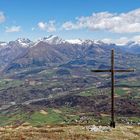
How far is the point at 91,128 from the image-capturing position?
50719mm

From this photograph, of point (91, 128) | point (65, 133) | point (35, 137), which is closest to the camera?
point (35, 137)

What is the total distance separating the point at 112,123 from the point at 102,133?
21.8ft

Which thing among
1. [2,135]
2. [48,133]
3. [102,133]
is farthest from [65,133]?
[2,135]

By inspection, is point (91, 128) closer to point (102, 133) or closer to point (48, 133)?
point (102, 133)

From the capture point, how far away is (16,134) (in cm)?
4406

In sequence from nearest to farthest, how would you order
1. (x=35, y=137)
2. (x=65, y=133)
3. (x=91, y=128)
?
(x=35, y=137), (x=65, y=133), (x=91, y=128)

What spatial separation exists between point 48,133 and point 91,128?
7674 millimetres

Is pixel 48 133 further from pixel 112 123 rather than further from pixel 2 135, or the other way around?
pixel 112 123

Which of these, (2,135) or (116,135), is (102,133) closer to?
(116,135)

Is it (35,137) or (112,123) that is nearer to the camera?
(35,137)

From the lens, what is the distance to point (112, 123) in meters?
53.2

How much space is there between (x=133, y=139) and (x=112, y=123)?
960cm

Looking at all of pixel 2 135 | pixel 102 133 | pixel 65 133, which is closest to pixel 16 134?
pixel 2 135

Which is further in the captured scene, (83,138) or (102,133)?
(102,133)
